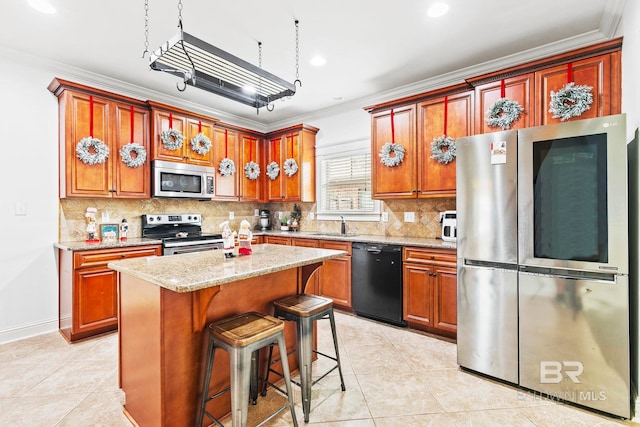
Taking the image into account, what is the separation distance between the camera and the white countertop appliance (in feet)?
10.8

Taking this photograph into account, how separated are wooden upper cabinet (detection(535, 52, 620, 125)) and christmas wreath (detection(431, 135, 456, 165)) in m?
0.76

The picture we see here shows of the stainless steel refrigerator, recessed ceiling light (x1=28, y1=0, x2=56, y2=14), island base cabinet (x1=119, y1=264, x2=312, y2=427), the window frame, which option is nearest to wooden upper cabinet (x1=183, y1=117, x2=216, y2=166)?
the window frame

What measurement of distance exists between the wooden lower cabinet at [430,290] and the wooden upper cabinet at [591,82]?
1521 millimetres

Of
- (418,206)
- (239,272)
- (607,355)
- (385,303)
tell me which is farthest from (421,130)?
(239,272)

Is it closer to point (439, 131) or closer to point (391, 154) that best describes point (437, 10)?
point (439, 131)

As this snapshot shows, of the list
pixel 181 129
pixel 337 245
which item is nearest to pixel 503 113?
pixel 337 245

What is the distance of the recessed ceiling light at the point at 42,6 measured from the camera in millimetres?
2371

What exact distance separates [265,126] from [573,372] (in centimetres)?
526

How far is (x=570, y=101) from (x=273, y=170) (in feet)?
12.5

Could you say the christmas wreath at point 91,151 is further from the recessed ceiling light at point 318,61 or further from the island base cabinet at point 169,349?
the recessed ceiling light at point 318,61

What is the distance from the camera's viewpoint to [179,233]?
4.25 m

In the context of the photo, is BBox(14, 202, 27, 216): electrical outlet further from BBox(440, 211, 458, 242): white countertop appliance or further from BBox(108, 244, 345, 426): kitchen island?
BBox(440, 211, 458, 242): white countertop appliance

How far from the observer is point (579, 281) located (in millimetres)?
2006

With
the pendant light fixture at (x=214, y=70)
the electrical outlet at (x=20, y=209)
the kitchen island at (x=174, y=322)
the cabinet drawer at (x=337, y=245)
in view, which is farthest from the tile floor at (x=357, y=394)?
the pendant light fixture at (x=214, y=70)
